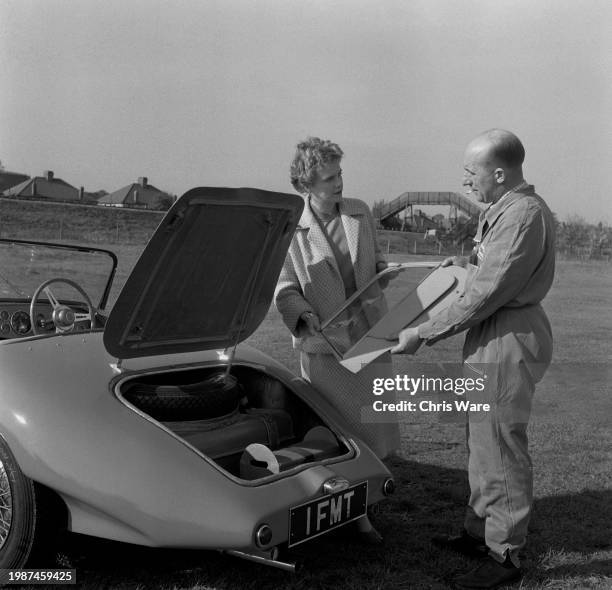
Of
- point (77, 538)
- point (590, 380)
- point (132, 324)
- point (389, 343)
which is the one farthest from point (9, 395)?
point (590, 380)

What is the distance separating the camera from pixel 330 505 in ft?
9.72

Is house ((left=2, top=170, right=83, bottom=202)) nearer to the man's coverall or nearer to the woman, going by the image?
the woman

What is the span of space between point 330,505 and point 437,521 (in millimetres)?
1118

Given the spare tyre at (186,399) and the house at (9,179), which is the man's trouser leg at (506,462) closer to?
the spare tyre at (186,399)

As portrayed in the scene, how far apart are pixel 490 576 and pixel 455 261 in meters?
1.35

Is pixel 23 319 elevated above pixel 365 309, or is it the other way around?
pixel 365 309

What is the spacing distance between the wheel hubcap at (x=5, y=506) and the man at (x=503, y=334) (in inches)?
70.3

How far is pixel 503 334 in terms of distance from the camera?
9.68 ft

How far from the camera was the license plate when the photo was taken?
282 cm

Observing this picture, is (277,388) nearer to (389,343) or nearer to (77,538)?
(389,343)

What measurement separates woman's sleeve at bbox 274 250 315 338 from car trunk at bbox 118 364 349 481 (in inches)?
12.5

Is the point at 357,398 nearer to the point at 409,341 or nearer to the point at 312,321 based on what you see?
the point at 312,321

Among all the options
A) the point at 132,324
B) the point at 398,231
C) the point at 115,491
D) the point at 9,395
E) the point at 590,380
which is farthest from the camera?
the point at 398,231

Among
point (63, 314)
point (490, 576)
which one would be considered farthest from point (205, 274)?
point (490, 576)
